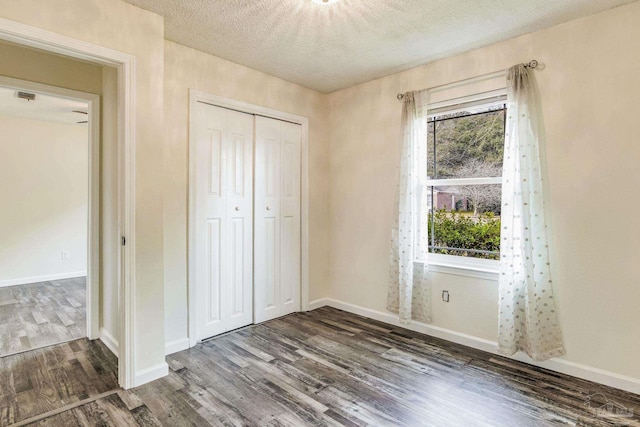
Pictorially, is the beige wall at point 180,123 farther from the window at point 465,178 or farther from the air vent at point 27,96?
the air vent at point 27,96

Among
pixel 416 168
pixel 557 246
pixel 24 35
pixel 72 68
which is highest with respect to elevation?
pixel 72 68

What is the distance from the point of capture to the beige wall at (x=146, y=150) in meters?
2.11

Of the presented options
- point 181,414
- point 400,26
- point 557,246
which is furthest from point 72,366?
point 557,246

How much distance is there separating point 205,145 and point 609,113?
3.09m

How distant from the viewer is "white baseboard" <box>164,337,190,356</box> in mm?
2688

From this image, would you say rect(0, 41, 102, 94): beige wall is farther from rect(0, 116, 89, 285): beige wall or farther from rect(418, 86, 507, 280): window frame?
rect(418, 86, 507, 280): window frame

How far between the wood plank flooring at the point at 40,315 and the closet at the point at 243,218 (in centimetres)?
140

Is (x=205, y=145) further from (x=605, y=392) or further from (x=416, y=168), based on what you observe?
(x=605, y=392)

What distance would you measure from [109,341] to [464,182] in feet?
11.3

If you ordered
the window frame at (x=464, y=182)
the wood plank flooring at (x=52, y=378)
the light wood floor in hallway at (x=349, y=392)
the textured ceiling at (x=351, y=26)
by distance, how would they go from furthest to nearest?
1. the window frame at (x=464, y=182)
2. the textured ceiling at (x=351, y=26)
3. the wood plank flooring at (x=52, y=378)
4. the light wood floor in hallway at (x=349, y=392)

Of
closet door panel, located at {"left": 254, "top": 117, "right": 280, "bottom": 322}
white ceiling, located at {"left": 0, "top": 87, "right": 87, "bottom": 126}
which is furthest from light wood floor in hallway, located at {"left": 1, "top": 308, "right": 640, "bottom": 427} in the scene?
white ceiling, located at {"left": 0, "top": 87, "right": 87, "bottom": 126}

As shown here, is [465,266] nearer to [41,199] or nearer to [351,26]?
[351,26]

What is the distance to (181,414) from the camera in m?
1.93

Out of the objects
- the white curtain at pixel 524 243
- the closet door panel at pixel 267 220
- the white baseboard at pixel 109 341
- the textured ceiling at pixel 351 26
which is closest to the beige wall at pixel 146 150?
the textured ceiling at pixel 351 26
